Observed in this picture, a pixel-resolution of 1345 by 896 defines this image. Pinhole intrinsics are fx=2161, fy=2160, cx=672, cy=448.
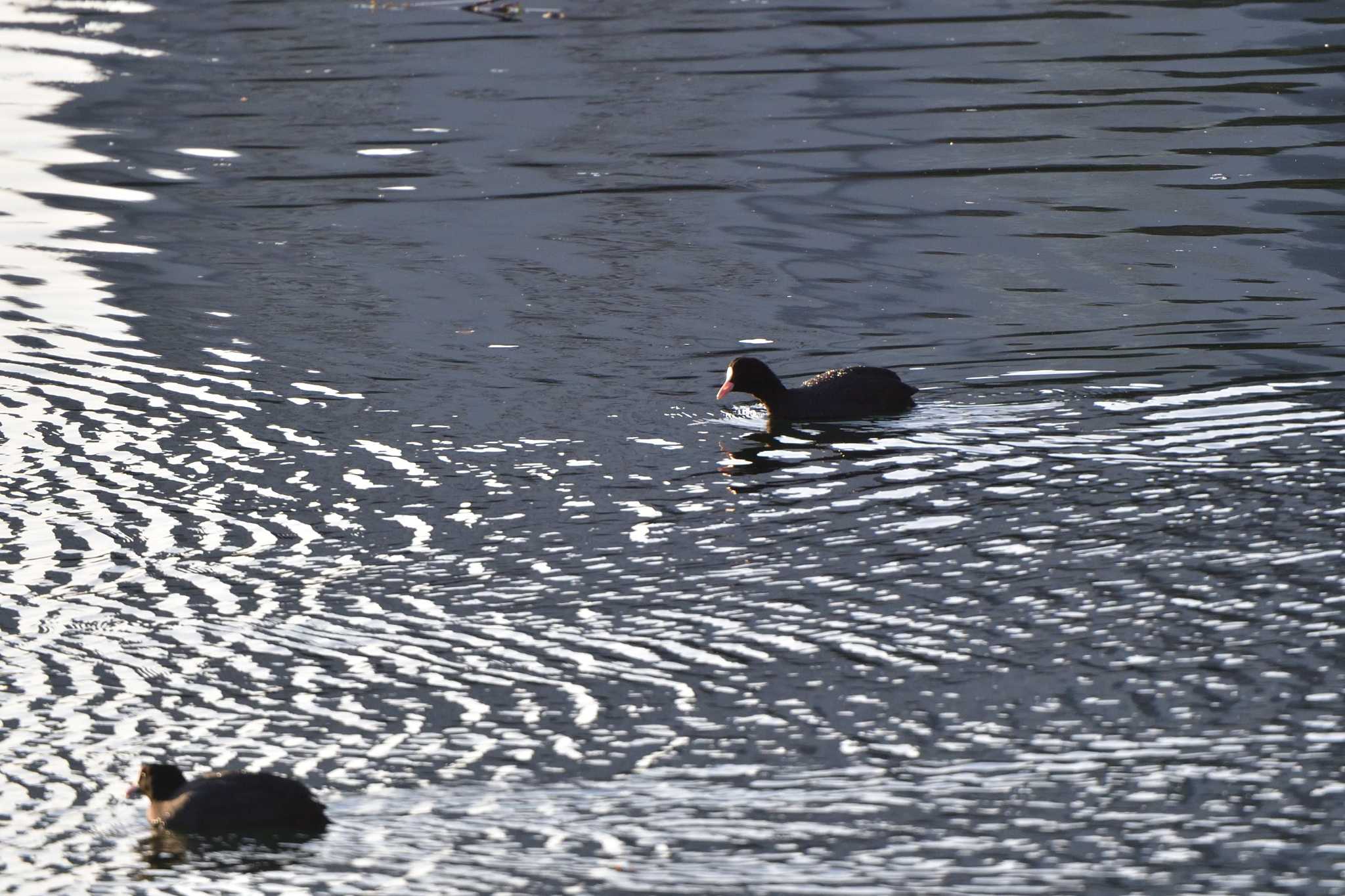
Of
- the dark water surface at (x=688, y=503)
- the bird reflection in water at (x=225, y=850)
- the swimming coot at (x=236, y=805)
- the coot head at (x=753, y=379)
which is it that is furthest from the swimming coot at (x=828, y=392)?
the bird reflection in water at (x=225, y=850)

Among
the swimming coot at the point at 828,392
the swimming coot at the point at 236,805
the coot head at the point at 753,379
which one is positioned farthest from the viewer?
the coot head at the point at 753,379

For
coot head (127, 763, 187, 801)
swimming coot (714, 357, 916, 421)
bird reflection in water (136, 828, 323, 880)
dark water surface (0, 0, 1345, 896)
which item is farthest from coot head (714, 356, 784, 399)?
bird reflection in water (136, 828, 323, 880)

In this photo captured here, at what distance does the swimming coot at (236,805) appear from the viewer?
31.1 feet

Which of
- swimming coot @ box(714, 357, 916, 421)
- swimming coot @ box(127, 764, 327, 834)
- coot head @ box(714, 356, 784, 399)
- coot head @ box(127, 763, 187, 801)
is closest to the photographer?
swimming coot @ box(127, 764, 327, 834)

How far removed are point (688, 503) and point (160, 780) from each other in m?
5.44

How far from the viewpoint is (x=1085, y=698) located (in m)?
10.5

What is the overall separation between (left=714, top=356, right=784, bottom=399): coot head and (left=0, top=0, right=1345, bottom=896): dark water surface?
1.12 feet

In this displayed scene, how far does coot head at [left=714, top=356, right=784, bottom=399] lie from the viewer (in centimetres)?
1681

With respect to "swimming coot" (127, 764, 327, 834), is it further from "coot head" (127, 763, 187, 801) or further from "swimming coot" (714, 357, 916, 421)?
"swimming coot" (714, 357, 916, 421)

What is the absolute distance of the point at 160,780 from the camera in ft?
32.1

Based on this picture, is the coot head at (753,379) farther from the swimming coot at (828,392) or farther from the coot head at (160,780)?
the coot head at (160,780)

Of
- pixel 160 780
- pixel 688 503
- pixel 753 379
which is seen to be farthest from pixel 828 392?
pixel 160 780

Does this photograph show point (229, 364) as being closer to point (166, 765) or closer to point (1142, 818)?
point (166, 765)

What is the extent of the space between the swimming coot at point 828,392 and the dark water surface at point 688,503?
1.25 ft
